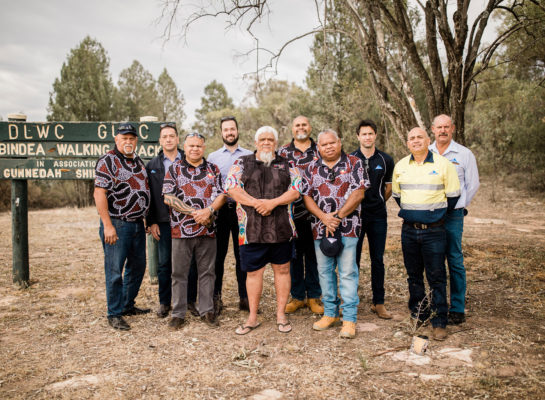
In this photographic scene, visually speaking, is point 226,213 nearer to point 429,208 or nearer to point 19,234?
point 429,208

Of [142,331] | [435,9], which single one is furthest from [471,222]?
[142,331]

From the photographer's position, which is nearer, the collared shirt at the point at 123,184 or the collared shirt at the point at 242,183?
the collared shirt at the point at 242,183

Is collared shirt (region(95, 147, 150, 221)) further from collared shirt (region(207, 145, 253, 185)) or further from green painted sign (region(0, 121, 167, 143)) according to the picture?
green painted sign (region(0, 121, 167, 143))

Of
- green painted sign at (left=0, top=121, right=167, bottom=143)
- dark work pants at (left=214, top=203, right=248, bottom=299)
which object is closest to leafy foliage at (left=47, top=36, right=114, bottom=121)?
green painted sign at (left=0, top=121, right=167, bottom=143)

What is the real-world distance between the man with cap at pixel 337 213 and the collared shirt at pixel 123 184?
178cm

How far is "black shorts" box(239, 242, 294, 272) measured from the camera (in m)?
3.92

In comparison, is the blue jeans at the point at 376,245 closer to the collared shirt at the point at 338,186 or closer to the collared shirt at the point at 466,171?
the collared shirt at the point at 338,186

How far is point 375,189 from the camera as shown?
165 inches

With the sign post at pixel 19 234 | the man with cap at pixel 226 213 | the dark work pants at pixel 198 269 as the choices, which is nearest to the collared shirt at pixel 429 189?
the man with cap at pixel 226 213

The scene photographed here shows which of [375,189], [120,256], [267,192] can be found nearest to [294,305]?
[267,192]

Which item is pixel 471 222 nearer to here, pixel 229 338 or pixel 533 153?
pixel 533 153

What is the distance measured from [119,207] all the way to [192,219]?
81cm

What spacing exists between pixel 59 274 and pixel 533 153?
16948 millimetres

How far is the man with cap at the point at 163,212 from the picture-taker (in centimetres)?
448
